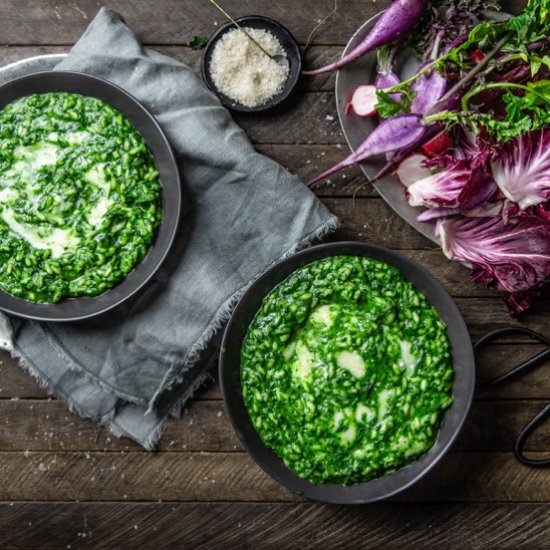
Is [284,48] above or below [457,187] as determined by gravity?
above

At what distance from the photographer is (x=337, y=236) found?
3.38m

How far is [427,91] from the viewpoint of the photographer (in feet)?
10.3

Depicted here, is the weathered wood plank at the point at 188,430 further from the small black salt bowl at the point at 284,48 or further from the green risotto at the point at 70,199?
the small black salt bowl at the point at 284,48

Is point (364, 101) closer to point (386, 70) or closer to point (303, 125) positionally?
point (386, 70)

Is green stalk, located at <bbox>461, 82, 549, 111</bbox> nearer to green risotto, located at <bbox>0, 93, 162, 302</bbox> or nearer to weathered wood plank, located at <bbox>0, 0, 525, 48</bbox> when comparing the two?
weathered wood plank, located at <bbox>0, 0, 525, 48</bbox>

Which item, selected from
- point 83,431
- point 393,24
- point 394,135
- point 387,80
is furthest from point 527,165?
Result: point 83,431

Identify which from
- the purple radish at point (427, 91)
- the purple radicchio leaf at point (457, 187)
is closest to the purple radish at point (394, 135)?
the purple radish at point (427, 91)

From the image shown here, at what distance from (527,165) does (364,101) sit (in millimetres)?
706

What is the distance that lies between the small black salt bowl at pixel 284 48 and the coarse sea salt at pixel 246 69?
0.02m

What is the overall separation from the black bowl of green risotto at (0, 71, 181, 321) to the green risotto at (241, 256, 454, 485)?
1.98 feet

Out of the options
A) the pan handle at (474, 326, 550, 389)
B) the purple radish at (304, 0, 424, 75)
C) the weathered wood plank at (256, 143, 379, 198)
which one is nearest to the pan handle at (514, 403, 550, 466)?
the pan handle at (474, 326, 550, 389)

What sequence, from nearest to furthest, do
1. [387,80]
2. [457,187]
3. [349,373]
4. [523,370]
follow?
1. [349,373]
2. [457,187]
3. [387,80]
4. [523,370]

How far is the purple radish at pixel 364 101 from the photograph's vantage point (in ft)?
10.6

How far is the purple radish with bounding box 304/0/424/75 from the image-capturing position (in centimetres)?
311
